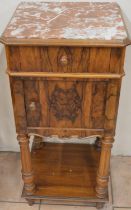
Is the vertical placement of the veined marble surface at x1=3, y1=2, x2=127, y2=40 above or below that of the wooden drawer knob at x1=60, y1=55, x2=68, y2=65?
above

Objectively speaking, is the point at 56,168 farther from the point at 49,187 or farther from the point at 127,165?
the point at 127,165

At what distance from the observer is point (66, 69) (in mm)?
1012

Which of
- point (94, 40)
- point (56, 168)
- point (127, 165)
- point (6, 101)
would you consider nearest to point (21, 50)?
point (94, 40)

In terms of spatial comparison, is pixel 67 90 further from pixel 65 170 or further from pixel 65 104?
pixel 65 170

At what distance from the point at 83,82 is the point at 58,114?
0.17 meters

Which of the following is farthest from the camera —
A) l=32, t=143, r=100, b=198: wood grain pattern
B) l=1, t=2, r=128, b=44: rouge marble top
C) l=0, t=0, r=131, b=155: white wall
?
l=32, t=143, r=100, b=198: wood grain pattern

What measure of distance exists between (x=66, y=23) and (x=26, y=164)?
25.5 inches

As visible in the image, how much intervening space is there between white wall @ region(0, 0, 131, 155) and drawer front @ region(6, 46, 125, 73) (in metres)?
0.43

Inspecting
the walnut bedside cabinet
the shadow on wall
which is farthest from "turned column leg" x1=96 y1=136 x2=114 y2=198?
the shadow on wall

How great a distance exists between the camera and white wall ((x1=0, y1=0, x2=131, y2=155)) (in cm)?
133

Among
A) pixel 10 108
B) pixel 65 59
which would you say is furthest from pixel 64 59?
pixel 10 108

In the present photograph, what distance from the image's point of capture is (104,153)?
1249mm

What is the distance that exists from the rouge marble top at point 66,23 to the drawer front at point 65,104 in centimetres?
17

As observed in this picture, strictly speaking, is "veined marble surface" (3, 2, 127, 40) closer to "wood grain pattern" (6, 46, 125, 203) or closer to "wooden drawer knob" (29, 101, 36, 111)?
"wood grain pattern" (6, 46, 125, 203)
